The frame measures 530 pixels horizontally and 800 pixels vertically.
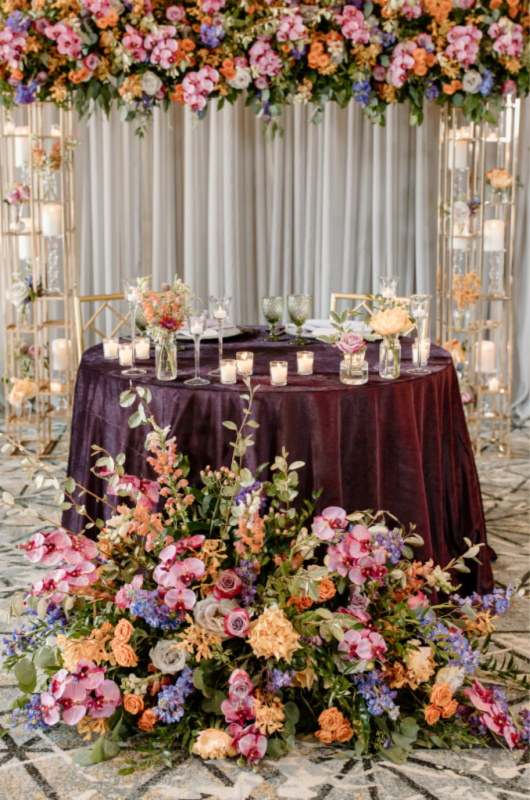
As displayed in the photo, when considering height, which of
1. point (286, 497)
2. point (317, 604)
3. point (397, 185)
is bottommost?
point (317, 604)

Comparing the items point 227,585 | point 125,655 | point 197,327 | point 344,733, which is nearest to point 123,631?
point 125,655

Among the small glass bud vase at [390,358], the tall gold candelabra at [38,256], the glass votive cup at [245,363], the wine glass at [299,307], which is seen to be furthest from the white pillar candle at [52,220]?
the small glass bud vase at [390,358]

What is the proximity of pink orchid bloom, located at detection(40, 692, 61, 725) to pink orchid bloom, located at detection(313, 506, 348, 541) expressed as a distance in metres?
0.75

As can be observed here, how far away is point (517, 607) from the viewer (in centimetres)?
318

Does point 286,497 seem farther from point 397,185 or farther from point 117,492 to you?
point 397,185

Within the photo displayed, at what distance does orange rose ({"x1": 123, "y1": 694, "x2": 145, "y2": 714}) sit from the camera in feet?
7.38

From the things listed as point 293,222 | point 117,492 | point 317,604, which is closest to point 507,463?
point 293,222

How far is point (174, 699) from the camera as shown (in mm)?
2227

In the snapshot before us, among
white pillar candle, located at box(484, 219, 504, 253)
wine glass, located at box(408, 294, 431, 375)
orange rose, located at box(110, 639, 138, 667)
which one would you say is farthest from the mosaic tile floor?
white pillar candle, located at box(484, 219, 504, 253)

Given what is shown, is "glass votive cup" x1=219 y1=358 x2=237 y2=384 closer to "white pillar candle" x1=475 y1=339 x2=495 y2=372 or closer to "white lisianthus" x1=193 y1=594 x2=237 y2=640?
"white lisianthus" x1=193 y1=594 x2=237 y2=640

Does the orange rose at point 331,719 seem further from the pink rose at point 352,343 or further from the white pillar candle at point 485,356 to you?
the white pillar candle at point 485,356

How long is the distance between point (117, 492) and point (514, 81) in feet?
10.00

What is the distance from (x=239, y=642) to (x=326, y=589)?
27 centimetres

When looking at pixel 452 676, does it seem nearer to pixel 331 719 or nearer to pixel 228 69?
pixel 331 719
